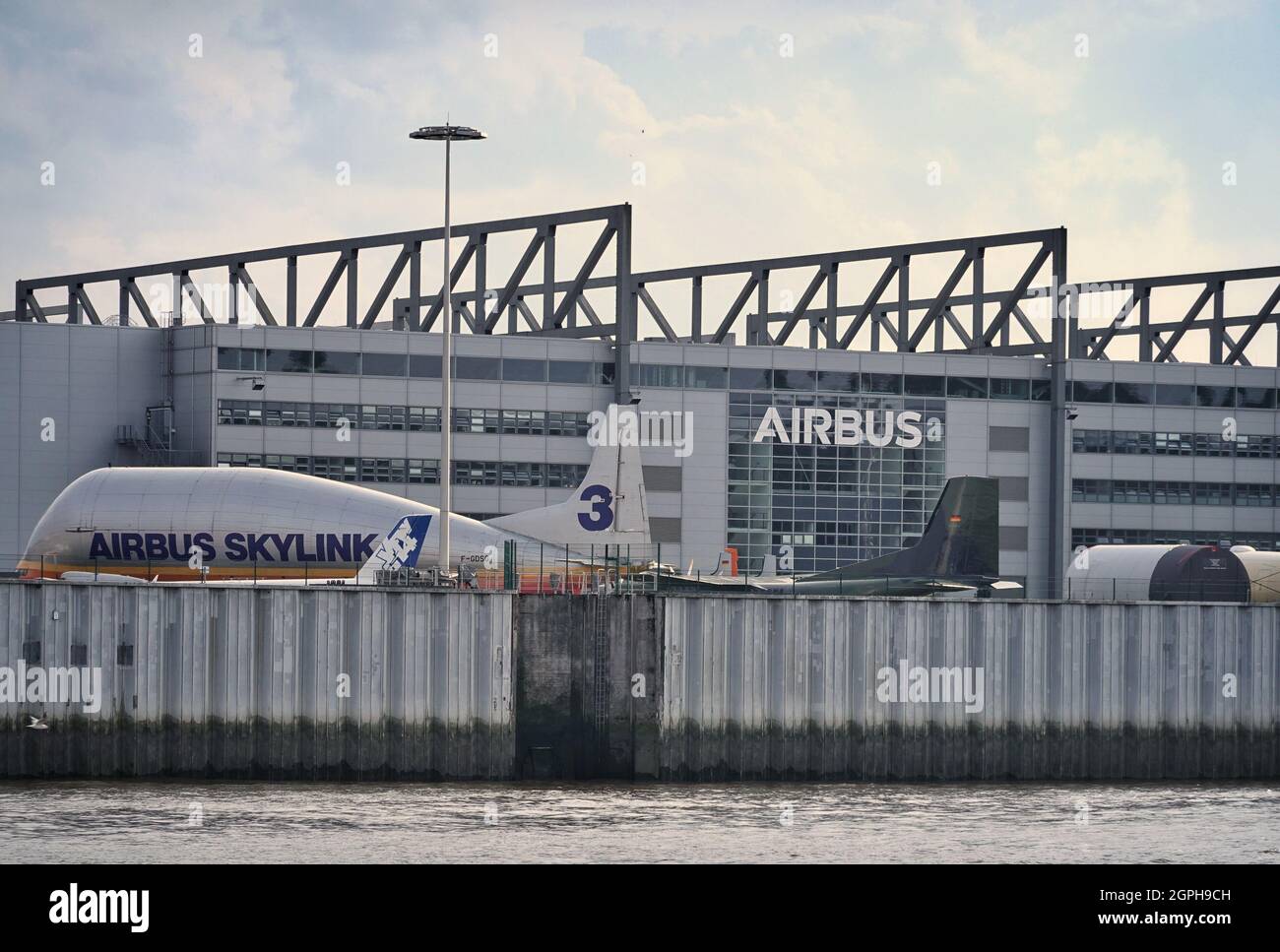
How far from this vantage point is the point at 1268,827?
48.2 m

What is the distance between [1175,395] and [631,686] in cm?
6952

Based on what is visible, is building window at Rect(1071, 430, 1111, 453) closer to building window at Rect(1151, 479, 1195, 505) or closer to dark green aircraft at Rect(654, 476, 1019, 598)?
building window at Rect(1151, 479, 1195, 505)

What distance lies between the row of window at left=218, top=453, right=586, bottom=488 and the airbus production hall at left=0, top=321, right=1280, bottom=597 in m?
0.12

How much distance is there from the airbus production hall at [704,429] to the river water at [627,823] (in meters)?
48.7

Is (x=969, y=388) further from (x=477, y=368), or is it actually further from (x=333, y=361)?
(x=333, y=361)

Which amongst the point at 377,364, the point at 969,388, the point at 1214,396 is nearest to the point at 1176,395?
the point at 1214,396

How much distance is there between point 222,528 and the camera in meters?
72.1

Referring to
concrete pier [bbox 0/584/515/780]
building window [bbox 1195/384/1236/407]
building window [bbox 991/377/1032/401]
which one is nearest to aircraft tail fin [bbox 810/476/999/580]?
concrete pier [bbox 0/584/515/780]

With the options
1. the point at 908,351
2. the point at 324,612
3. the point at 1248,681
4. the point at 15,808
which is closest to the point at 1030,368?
the point at 908,351

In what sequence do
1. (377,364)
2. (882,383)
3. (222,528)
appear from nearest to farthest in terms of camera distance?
(222,528) < (377,364) < (882,383)
